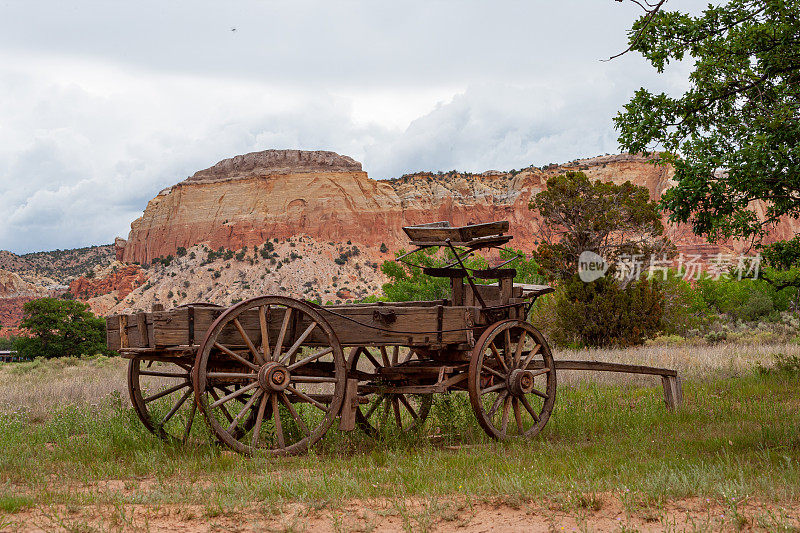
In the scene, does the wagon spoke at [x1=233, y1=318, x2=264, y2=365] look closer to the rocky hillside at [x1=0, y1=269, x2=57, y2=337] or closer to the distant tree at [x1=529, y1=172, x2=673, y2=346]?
the distant tree at [x1=529, y1=172, x2=673, y2=346]

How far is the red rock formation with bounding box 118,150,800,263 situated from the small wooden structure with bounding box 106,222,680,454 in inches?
2570

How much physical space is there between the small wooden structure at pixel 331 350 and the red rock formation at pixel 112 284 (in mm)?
76038

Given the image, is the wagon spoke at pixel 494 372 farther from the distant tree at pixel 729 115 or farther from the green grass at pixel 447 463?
the distant tree at pixel 729 115

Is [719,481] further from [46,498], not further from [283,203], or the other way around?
[283,203]

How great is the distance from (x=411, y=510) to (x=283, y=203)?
76.4 meters

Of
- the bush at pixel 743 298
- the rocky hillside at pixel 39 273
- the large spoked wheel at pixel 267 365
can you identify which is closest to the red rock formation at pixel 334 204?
the rocky hillside at pixel 39 273

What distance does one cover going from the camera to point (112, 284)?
78.2 metres

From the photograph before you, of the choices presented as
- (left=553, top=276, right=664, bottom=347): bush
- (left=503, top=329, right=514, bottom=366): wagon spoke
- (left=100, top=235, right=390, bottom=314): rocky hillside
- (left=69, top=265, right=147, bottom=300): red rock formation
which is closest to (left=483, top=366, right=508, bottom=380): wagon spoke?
(left=503, top=329, right=514, bottom=366): wagon spoke

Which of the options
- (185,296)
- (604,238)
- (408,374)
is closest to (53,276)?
(185,296)

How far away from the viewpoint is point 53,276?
9006 centimetres

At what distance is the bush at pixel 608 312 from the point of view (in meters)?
17.7

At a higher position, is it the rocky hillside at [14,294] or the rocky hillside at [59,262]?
the rocky hillside at [59,262]

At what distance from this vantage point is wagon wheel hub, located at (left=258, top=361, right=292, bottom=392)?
17.8ft

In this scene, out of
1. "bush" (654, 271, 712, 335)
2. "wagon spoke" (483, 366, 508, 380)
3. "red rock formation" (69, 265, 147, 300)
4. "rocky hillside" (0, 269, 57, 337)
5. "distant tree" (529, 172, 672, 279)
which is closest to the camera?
"wagon spoke" (483, 366, 508, 380)
